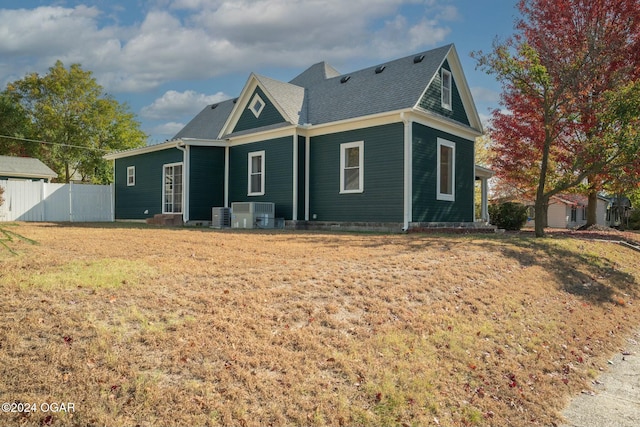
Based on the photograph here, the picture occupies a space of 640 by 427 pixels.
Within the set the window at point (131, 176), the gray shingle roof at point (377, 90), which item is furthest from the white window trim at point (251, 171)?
the window at point (131, 176)

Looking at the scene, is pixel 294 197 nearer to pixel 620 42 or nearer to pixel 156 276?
pixel 156 276

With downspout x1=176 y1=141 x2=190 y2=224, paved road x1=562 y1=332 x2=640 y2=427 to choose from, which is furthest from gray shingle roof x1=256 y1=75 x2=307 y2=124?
paved road x1=562 y1=332 x2=640 y2=427

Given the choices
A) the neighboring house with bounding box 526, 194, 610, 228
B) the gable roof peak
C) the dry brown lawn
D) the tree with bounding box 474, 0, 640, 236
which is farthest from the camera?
the neighboring house with bounding box 526, 194, 610, 228

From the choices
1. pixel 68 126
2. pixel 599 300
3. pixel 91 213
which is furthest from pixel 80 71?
pixel 599 300

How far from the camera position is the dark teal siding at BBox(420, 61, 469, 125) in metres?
13.9

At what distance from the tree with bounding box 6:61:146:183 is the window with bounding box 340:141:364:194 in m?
27.8

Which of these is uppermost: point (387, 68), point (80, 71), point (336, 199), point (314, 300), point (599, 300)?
point (80, 71)

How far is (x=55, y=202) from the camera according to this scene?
20.9 meters

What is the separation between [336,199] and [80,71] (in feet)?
96.9

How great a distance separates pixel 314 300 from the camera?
491 centimetres

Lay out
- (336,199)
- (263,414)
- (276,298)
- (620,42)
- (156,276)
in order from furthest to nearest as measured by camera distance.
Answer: (336,199) → (620,42) → (156,276) → (276,298) → (263,414)

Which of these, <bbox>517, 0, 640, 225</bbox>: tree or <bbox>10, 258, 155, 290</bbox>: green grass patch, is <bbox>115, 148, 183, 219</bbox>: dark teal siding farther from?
<bbox>517, 0, 640, 225</bbox>: tree

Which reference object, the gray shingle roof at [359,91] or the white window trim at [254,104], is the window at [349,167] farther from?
the white window trim at [254,104]

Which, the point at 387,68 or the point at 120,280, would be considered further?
the point at 387,68
